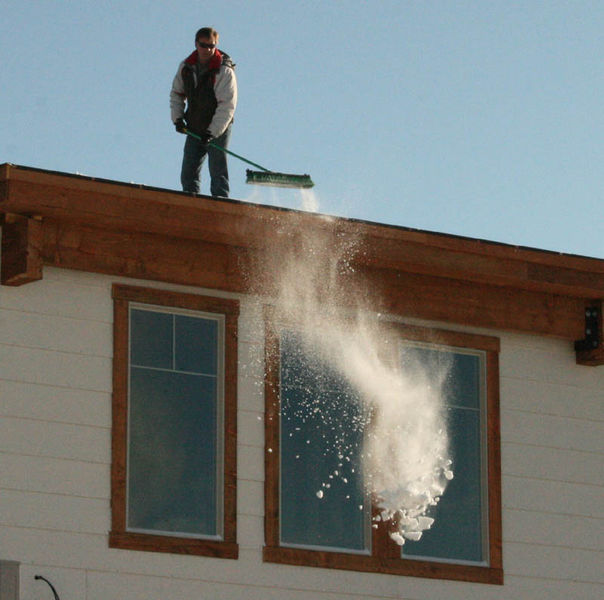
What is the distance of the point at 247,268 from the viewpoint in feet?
47.3

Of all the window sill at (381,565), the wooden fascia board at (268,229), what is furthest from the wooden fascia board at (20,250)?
the window sill at (381,565)

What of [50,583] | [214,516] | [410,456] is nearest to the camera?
[50,583]

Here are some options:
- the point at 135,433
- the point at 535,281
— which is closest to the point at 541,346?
the point at 535,281

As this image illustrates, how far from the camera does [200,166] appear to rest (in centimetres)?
1561

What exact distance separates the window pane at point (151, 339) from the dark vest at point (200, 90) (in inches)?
88.7

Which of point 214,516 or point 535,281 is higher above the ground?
point 535,281

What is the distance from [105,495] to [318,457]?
190 cm

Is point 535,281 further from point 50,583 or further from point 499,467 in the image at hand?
point 50,583

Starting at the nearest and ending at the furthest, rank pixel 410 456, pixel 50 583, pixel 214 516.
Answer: pixel 50 583 → pixel 214 516 → pixel 410 456

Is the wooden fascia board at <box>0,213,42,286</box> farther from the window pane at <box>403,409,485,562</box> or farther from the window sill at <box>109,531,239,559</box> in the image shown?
the window pane at <box>403,409,485,562</box>

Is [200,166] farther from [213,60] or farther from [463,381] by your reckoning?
[463,381]

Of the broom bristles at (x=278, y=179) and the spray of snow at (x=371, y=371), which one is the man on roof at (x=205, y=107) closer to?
the broom bristles at (x=278, y=179)

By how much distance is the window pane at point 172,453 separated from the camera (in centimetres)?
1359

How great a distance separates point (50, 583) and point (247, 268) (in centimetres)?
303
